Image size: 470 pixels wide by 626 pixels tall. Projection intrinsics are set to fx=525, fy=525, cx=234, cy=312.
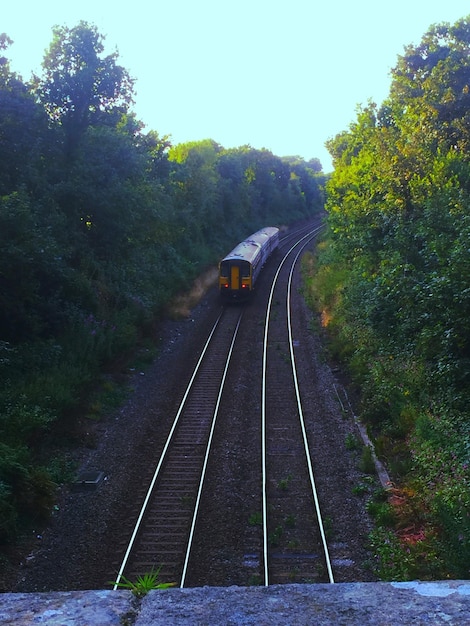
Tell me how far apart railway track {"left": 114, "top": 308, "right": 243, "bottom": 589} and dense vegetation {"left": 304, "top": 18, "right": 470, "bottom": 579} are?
335 centimetres

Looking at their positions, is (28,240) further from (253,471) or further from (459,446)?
(459,446)

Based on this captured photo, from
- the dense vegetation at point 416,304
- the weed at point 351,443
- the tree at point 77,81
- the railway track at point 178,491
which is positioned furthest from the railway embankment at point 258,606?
the tree at point 77,81

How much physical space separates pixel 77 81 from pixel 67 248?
325 inches

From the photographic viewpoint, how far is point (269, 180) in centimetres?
6656

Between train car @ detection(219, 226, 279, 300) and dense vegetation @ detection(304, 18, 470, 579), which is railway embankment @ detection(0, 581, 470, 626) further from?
train car @ detection(219, 226, 279, 300)

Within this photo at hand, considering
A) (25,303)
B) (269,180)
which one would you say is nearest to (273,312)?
(25,303)

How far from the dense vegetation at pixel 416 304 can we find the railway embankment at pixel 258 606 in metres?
5.97

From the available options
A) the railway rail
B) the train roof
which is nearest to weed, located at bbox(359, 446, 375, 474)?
the railway rail

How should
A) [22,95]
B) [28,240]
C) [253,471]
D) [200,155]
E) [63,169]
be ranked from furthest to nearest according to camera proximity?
[200,155] → [63,169] → [22,95] → [28,240] → [253,471]

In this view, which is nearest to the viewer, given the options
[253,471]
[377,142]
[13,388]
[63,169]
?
[253,471]

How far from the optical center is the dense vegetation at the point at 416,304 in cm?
900

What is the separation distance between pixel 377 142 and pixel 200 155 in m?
21.6

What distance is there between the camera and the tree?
21.9 metres

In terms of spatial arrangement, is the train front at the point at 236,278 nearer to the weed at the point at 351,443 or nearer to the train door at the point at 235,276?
the train door at the point at 235,276
